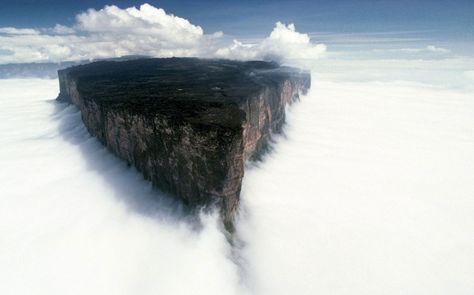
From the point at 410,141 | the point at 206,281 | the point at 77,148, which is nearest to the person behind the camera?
the point at 206,281

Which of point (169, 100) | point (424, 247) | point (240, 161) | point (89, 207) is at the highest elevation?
point (169, 100)

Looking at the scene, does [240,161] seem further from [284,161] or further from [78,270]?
[284,161]

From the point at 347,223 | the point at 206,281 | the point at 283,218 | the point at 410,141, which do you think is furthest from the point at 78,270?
the point at 410,141

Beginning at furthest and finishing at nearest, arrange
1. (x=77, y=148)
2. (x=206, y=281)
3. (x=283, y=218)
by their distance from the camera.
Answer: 1. (x=77, y=148)
2. (x=283, y=218)
3. (x=206, y=281)

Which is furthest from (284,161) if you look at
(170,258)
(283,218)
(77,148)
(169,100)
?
(77,148)

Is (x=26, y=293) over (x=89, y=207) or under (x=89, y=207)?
under

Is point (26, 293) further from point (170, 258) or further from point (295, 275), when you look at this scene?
point (295, 275)

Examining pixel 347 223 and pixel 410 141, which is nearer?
pixel 347 223

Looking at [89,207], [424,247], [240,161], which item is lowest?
[424,247]

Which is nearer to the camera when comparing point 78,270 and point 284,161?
point 78,270
